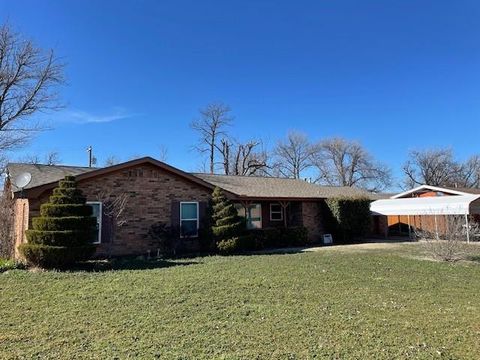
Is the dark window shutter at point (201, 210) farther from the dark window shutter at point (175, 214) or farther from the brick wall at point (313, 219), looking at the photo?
the brick wall at point (313, 219)

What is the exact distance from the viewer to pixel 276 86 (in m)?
20.9

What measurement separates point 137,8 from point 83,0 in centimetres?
175

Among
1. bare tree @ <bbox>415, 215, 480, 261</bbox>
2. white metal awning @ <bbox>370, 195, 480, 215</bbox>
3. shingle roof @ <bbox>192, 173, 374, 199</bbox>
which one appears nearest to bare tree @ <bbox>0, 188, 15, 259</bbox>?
shingle roof @ <bbox>192, 173, 374, 199</bbox>

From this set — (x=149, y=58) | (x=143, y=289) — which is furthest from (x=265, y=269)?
(x=149, y=58)

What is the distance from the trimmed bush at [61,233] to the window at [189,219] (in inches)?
183

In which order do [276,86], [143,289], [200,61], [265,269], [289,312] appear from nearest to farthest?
[289,312]
[143,289]
[265,269]
[200,61]
[276,86]

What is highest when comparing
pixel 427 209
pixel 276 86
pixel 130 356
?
pixel 276 86

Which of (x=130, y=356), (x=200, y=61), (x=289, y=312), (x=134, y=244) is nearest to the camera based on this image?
(x=130, y=356)

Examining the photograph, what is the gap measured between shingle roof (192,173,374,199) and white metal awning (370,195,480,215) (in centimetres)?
279

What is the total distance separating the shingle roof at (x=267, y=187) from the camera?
20002 millimetres

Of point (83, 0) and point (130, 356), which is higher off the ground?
point (83, 0)

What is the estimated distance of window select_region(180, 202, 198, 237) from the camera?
51.8 ft

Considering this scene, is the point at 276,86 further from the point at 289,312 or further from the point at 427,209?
the point at 289,312

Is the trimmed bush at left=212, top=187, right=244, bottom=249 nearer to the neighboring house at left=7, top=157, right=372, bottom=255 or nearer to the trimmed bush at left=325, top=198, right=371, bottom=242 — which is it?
the neighboring house at left=7, top=157, right=372, bottom=255
